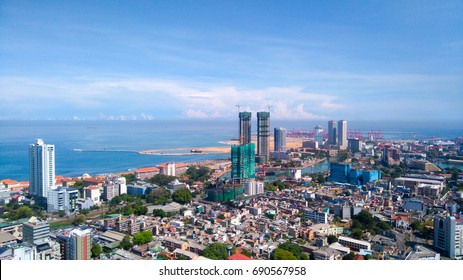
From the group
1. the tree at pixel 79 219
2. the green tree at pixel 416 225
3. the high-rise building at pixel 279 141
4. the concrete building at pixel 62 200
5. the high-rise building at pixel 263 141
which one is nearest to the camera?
the green tree at pixel 416 225

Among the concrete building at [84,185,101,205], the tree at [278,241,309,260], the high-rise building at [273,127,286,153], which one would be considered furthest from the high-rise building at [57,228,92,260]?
the high-rise building at [273,127,286,153]

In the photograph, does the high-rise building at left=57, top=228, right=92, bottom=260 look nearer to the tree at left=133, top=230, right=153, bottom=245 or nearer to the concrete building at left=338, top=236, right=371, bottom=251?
the tree at left=133, top=230, right=153, bottom=245

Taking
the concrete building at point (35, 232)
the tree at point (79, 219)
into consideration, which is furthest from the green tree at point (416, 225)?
the tree at point (79, 219)

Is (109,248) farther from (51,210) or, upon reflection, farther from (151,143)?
(151,143)

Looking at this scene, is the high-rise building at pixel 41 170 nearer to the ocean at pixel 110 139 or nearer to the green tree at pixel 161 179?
the ocean at pixel 110 139

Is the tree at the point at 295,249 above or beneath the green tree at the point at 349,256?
above

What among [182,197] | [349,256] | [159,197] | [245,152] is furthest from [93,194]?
[349,256]

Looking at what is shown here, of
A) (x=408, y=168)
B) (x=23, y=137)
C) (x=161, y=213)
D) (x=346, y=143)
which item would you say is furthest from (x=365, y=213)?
(x=346, y=143)
